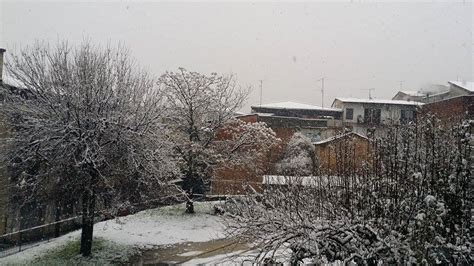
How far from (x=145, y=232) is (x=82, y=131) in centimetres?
637

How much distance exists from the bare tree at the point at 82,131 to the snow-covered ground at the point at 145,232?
163 cm

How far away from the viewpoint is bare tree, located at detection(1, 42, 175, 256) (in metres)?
16.0

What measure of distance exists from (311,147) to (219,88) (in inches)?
465

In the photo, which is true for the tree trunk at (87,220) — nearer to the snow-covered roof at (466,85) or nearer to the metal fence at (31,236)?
the metal fence at (31,236)

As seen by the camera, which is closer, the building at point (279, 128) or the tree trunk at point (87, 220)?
the tree trunk at point (87, 220)

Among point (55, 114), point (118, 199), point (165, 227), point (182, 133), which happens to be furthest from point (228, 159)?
point (55, 114)

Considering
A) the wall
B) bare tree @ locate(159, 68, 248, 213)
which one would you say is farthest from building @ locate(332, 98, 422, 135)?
the wall

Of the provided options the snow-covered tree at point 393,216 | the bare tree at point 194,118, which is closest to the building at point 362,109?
the bare tree at point 194,118

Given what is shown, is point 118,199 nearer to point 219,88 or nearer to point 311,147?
point 219,88

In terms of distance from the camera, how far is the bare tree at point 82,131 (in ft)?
52.5

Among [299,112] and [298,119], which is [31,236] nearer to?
[298,119]

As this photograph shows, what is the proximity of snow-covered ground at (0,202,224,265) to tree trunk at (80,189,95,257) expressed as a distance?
1.50 feet

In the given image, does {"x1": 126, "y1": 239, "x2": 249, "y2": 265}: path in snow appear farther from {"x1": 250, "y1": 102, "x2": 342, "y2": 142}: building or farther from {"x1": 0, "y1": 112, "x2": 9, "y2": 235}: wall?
{"x1": 250, "y1": 102, "x2": 342, "y2": 142}: building

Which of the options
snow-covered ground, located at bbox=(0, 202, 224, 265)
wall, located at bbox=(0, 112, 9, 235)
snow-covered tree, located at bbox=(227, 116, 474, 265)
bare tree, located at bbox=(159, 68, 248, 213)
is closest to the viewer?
snow-covered tree, located at bbox=(227, 116, 474, 265)
